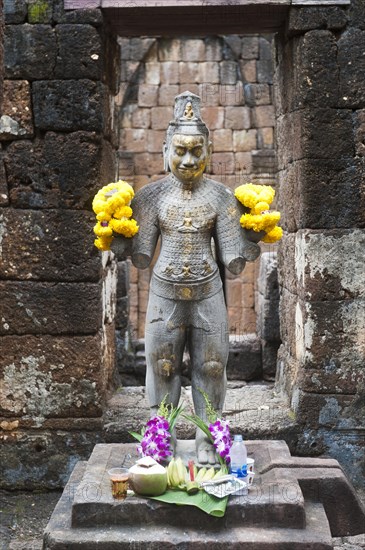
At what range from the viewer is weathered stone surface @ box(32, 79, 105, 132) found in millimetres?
6012

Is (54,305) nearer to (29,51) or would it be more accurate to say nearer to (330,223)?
(29,51)

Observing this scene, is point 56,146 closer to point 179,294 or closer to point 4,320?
point 4,320

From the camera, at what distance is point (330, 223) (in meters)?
6.05

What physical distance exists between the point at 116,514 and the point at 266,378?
406 centimetres

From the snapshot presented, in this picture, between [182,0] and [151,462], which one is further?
[182,0]

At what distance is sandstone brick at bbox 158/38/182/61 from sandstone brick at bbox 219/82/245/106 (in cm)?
83

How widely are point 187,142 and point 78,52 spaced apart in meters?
1.85

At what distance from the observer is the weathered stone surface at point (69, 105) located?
19.7 feet

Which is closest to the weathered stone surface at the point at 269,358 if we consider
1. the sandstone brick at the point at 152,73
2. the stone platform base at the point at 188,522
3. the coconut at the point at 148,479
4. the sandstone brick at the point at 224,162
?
the stone platform base at the point at 188,522

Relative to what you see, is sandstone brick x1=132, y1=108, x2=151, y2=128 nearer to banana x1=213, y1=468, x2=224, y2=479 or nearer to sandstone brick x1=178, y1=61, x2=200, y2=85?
sandstone brick x1=178, y1=61, x2=200, y2=85

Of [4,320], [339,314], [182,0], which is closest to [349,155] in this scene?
[339,314]

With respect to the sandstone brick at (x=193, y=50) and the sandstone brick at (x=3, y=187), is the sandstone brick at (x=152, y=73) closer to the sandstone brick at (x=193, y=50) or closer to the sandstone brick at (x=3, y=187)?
the sandstone brick at (x=193, y=50)

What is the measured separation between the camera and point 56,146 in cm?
605

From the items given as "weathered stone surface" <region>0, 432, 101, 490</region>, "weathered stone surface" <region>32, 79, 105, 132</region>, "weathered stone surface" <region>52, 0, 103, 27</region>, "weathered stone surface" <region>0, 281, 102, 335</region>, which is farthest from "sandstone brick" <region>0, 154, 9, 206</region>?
"weathered stone surface" <region>0, 432, 101, 490</region>
